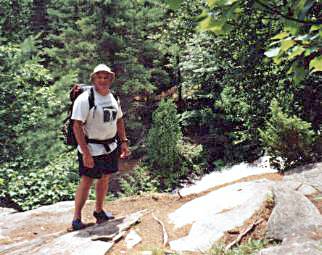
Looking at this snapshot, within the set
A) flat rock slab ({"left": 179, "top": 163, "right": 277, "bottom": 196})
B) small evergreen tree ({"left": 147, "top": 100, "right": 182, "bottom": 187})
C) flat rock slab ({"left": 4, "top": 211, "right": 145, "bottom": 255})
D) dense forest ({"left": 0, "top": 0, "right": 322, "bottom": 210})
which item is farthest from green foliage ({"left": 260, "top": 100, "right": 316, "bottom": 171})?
flat rock slab ({"left": 4, "top": 211, "right": 145, "bottom": 255})


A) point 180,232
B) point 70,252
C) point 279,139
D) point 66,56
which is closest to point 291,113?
point 279,139

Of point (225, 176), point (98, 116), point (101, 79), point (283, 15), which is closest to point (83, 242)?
point (98, 116)

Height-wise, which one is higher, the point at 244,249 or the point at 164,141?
the point at 244,249

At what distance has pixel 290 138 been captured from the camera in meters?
7.96

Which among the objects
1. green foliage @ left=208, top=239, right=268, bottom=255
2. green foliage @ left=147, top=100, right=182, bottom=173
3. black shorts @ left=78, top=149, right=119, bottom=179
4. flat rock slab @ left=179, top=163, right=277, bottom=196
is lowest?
flat rock slab @ left=179, top=163, right=277, bottom=196

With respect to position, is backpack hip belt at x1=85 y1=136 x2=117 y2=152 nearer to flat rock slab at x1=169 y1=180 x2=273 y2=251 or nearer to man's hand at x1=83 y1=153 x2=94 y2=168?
man's hand at x1=83 y1=153 x2=94 y2=168

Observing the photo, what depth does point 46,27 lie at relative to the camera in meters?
21.2

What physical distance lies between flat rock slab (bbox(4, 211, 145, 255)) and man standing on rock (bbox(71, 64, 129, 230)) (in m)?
0.31

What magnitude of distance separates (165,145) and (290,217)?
261 inches

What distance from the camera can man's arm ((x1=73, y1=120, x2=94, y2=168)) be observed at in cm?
473

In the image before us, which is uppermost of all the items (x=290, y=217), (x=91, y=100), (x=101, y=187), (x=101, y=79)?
(x=101, y=79)

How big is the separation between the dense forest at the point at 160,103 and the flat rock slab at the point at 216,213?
1651 mm

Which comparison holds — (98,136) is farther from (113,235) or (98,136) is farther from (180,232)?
(180,232)

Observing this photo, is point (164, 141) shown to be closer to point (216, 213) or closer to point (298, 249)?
point (216, 213)
